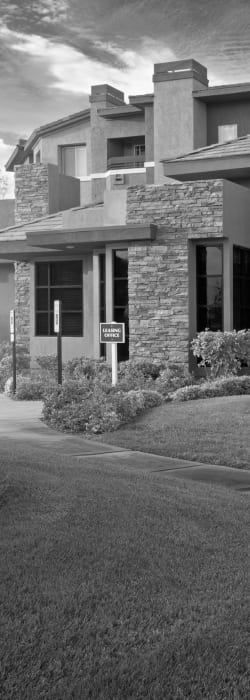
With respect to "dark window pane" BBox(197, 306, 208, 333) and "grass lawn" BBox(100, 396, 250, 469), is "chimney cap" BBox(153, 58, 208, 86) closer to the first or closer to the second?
"dark window pane" BBox(197, 306, 208, 333)

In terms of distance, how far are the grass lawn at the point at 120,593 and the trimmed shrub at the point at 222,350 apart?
1135cm

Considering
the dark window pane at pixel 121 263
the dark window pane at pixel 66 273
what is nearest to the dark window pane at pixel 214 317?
the dark window pane at pixel 121 263

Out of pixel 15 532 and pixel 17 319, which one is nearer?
pixel 15 532

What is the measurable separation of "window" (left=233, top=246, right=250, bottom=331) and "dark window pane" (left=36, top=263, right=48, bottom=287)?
5687 mm

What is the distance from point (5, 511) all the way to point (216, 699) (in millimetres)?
3172

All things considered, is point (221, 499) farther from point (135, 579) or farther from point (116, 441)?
point (116, 441)

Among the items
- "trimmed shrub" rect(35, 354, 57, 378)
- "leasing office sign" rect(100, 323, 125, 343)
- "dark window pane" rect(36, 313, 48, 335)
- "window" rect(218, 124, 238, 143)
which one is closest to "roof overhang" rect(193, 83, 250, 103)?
"window" rect(218, 124, 238, 143)

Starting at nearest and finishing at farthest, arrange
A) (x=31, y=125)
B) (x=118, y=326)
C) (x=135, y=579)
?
1. (x=135, y=579)
2. (x=118, y=326)
3. (x=31, y=125)

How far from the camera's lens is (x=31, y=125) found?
87.9 m

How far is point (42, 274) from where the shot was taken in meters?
26.1

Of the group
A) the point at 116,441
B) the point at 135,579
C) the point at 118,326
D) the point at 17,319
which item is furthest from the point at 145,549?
the point at 17,319

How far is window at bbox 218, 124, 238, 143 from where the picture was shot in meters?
32.6

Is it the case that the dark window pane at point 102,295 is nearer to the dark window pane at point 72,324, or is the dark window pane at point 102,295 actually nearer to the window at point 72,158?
the dark window pane at point 72,324

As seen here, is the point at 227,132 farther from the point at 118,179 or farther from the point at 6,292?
the point at 6,292
